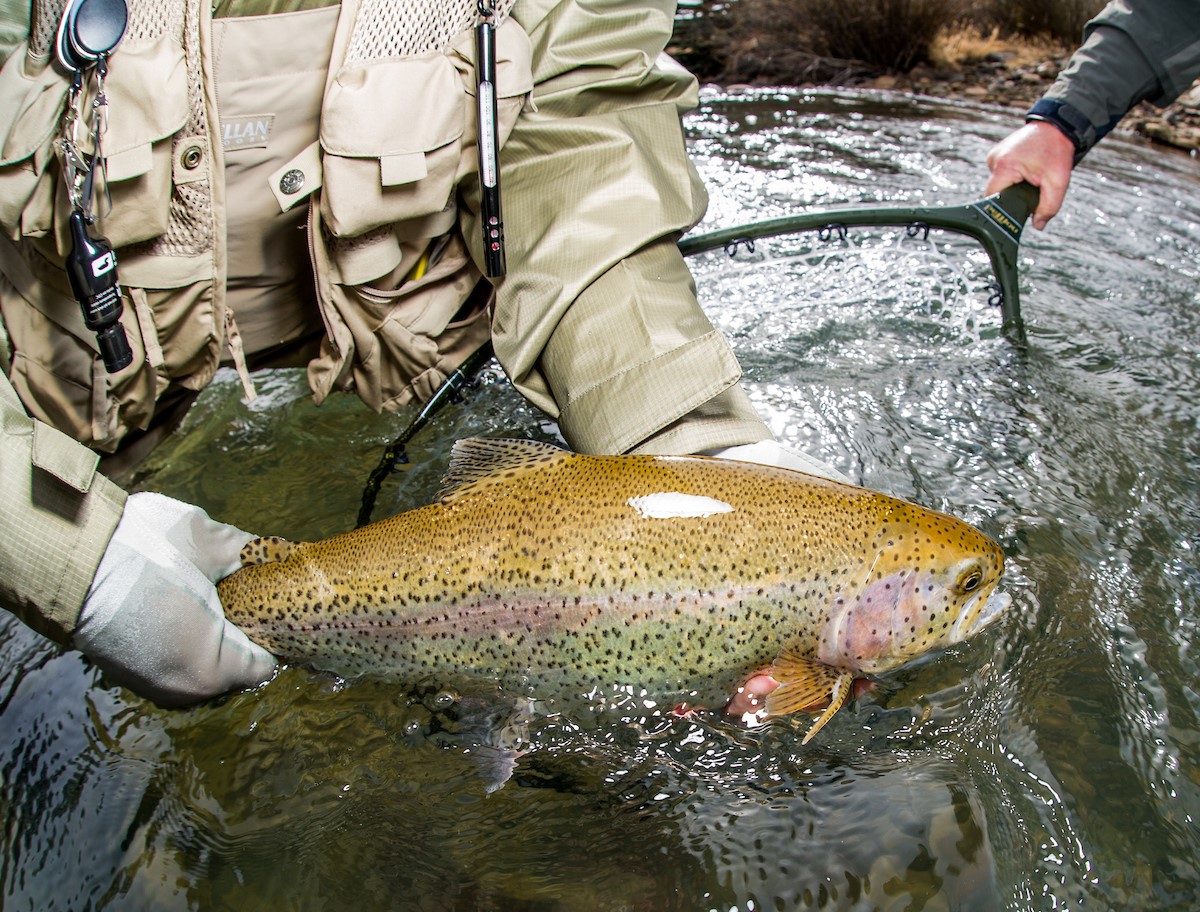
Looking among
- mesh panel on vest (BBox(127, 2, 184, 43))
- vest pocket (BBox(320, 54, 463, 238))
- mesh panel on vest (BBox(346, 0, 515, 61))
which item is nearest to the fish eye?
vest pocket (BBox(320, 54, 463, 238))

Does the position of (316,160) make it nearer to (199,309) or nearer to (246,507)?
(199,309)

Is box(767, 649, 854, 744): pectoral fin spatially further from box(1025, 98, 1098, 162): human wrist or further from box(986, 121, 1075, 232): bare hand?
box(1025, 98, 1098, 162): human wrist

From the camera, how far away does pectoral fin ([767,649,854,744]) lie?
2049 mm

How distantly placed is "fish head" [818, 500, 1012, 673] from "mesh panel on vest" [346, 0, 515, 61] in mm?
1654

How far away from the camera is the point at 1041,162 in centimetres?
341

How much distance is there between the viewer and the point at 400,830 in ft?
7.43

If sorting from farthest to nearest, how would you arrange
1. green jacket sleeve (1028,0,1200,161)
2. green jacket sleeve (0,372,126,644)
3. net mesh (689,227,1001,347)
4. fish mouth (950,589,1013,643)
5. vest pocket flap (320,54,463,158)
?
net mesh (689,227,1001,347), green jacket sleeve (1028,0,1200,161), vest pocket flap (320,54,463,158), fish mouth (950,589,1013,643), green jacket sleeve (0,372,126,644)


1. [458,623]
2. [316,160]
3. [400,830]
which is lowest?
[400,830]

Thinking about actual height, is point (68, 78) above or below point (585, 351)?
above

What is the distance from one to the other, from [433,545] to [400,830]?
70 cm

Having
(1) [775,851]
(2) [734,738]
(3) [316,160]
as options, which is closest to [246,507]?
(3) [316,160]

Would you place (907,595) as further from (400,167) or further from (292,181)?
(292,181)

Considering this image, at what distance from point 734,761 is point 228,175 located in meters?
1.98

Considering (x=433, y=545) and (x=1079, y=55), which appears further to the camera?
(x=1079, y=55)
